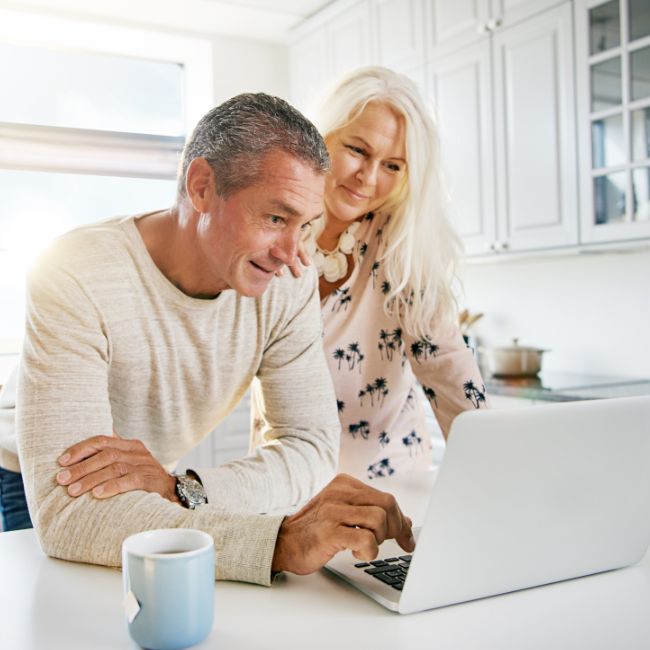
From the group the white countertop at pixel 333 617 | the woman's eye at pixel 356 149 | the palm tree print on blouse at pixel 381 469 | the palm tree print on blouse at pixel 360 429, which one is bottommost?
the palm tree print on blouse at pixel 381 469

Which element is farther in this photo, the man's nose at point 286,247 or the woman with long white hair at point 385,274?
the woman with long white hair at point 385,274

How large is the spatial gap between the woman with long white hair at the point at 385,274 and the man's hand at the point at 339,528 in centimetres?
66

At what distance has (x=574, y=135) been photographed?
270 centimetres

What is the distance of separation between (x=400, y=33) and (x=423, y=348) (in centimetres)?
235

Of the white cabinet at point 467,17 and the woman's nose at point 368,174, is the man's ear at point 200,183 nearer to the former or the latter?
the woman's nose at point 368,174

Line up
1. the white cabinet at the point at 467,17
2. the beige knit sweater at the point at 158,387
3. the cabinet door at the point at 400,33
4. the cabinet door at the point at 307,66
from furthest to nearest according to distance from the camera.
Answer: the cabinet door at the point at 307,66, the cabinet door at the point at 400,33, the white cabinet at the point at 467,17, the beige knit sweater at the point at 158,387

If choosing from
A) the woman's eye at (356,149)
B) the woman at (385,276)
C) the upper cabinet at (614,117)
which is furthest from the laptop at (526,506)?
the upper cabinet at (614,117)

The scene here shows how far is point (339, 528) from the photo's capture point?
33.4 inches

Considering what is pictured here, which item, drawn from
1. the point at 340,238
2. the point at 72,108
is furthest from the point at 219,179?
the point at 72,108

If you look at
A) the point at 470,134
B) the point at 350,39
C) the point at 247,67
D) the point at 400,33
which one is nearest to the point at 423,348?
the point at 470,134

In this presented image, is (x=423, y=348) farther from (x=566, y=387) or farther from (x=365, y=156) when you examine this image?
(x=566, y=387)

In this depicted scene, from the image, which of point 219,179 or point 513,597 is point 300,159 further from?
point 513,597

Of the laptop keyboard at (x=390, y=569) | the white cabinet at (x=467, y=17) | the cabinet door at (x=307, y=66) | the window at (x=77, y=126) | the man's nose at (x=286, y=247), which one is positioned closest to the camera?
the laptop keyboard at (x=390, y=569)

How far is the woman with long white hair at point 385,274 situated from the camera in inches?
62.2
